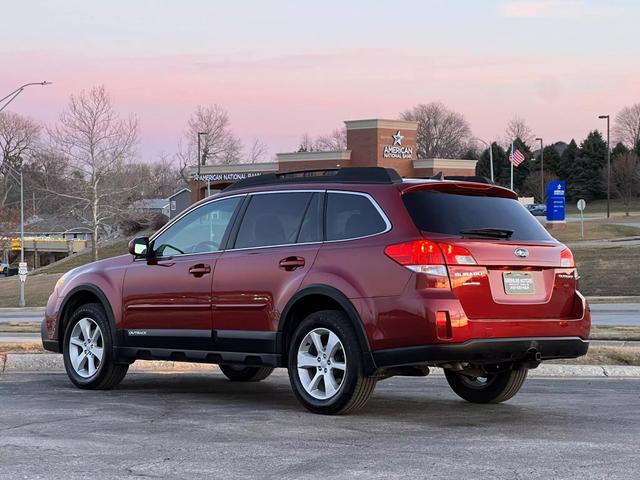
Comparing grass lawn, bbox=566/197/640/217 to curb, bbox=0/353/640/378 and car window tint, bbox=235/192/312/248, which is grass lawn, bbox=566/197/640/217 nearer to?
curb, bbox=0/353/640/378

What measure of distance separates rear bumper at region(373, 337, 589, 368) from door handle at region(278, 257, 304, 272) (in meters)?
1.07

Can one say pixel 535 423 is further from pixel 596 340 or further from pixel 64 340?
pixel 596 340

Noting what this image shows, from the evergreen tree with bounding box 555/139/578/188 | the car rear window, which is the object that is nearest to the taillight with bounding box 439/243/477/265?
the car rear window

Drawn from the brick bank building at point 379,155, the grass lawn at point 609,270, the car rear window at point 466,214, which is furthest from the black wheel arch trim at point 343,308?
the brick bank building at point 379,155

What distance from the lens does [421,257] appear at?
6773 mm

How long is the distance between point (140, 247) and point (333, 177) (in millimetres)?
2170

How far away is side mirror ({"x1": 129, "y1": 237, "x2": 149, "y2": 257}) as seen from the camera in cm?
884

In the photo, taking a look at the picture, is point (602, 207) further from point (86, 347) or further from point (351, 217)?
point (351, 217)

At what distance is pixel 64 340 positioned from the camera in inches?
376

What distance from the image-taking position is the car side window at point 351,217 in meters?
7.27

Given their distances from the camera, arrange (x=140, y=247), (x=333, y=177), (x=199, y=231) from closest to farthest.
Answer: (x=333, y=177), (x=199, y=231), (x=140, y=247)

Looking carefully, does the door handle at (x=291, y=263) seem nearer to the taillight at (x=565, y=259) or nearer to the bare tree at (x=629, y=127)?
the taillight at (x=565, y=259)

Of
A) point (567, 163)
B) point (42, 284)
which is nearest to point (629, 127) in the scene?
point (567, 163)

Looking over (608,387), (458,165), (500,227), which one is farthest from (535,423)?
(458,165)
